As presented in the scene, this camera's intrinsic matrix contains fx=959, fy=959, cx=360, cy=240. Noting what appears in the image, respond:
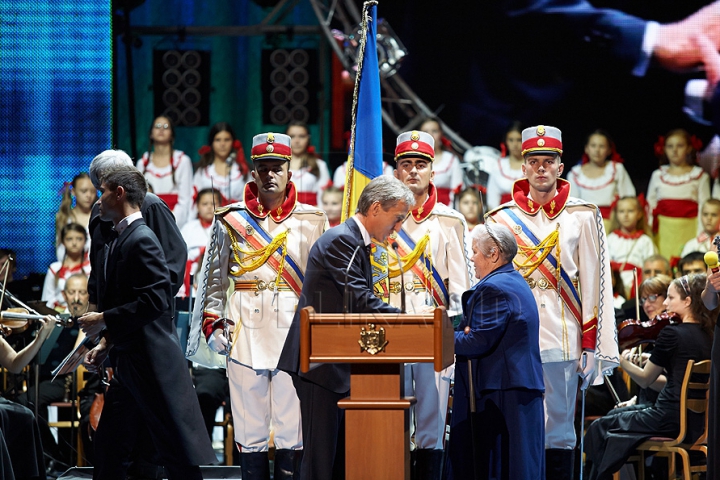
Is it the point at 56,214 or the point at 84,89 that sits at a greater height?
the point at 84,89

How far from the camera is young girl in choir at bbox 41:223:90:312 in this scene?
26.3ft

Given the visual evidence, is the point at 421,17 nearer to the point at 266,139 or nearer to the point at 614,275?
the point at 614,275

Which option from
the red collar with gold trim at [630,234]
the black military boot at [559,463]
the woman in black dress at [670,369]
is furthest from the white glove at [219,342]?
the red collar with gold trim at [630,234]

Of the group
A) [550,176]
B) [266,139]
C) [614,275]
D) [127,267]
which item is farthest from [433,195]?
[614,275]

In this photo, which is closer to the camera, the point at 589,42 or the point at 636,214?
the point at 636,214

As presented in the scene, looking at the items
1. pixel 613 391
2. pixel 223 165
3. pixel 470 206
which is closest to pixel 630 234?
pixel 470 206

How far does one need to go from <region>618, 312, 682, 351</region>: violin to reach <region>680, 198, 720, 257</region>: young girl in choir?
2816 mm

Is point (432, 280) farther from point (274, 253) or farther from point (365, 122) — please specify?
point (365, 122)

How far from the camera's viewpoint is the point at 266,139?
192 inches

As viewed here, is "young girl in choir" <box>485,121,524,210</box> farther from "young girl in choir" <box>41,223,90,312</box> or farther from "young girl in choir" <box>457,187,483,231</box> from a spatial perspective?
"young girl in choir" <box>41,223,90,312</box>

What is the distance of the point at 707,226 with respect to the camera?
852 centimetres

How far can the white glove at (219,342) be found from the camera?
4.70 meters

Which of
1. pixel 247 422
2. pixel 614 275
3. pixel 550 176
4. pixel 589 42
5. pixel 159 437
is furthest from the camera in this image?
pixel 589 42

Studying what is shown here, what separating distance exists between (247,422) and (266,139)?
1.42 m
